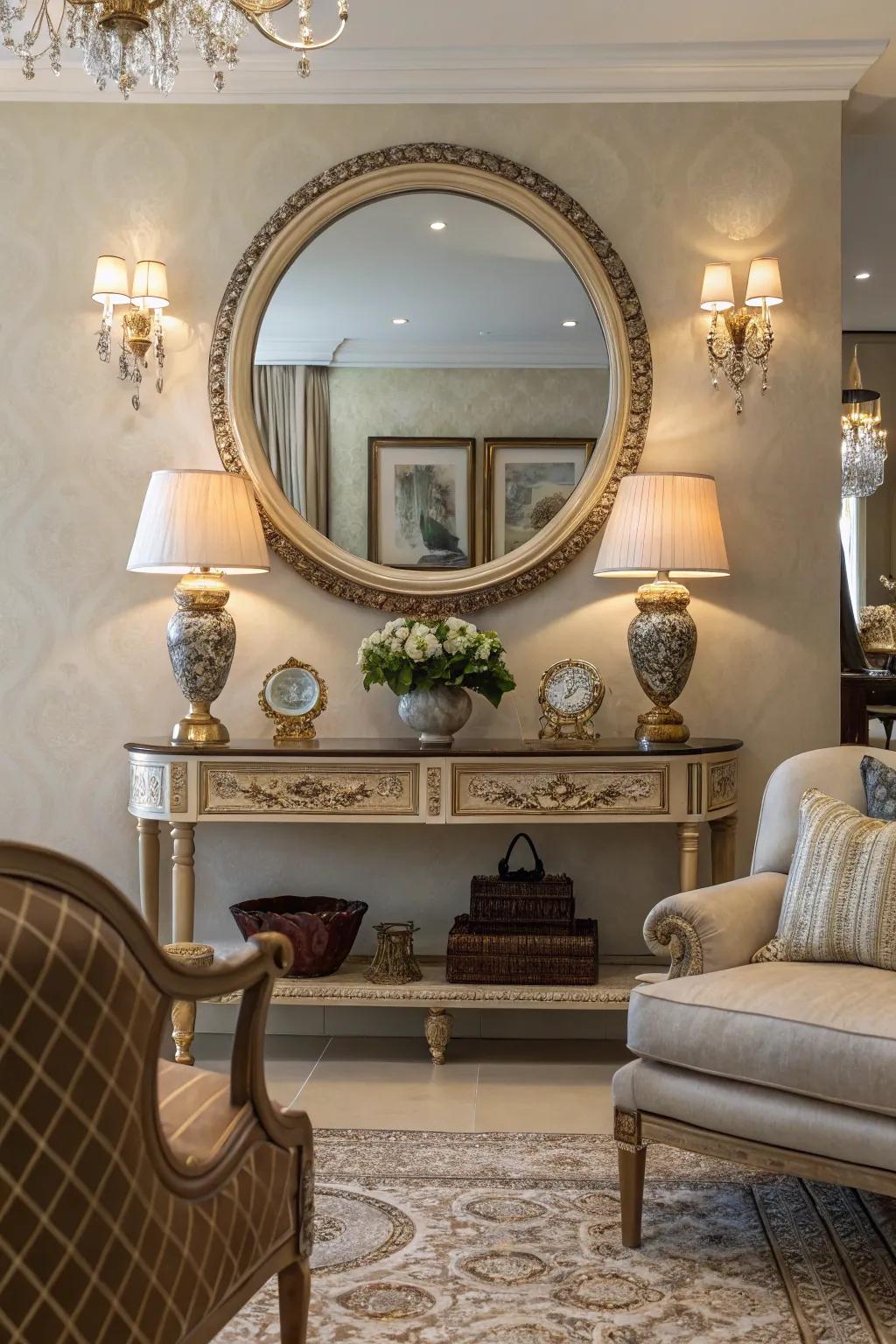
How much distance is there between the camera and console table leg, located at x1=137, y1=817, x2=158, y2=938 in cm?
331

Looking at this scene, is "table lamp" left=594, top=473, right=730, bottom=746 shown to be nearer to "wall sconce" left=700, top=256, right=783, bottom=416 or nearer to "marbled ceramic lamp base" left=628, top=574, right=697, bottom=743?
"marbled ceramic lamp base" left=628, top=574, right=697, bottom=743

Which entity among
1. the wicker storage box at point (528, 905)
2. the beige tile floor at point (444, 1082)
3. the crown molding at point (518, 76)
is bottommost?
the beige tile floor at point (444, 1082)

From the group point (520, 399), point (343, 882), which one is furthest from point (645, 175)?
point (343, 882)

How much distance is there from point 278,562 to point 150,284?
2.75 feet

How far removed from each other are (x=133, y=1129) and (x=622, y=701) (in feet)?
8.13

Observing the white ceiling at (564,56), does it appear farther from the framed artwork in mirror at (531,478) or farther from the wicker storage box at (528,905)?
the wicker storage box at (528,905)

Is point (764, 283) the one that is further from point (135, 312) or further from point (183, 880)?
point (183, 880)

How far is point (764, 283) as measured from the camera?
3420 millimetres

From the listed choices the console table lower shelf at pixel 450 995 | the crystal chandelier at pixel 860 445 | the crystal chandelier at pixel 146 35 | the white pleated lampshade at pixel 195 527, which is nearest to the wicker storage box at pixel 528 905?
the console table lower shelf at pixel 450 995

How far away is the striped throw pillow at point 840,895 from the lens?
235cm

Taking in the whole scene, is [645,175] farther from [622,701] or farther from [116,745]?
[116,745]

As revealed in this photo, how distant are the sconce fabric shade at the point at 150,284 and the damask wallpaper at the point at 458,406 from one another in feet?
1.80

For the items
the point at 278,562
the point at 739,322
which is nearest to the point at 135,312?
the point at 278,562

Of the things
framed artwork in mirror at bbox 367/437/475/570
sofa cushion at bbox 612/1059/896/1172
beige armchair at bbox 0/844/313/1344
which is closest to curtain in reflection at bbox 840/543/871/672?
Result: framed artwork in mirror at bbox 367/437/475/570
